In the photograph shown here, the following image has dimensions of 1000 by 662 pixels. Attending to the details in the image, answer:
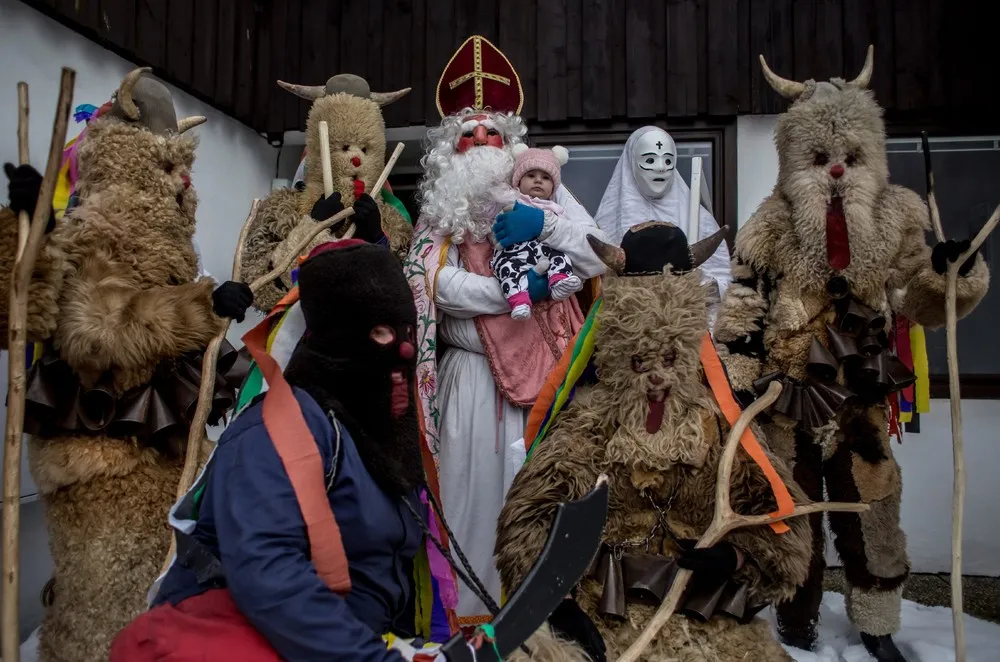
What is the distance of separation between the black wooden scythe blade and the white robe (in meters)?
1.56

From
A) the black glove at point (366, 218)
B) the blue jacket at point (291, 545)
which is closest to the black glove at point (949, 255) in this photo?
the black glove at point (366, 218)

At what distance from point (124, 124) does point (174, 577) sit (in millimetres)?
1703

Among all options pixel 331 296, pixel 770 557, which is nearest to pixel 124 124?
pixel 331 296

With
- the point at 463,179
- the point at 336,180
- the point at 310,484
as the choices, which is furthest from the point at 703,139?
the point at 310,484

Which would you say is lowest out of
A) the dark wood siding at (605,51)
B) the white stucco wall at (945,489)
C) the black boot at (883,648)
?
the black boot at (883,648)

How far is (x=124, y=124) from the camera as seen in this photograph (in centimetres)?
267

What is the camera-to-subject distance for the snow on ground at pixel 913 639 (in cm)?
337

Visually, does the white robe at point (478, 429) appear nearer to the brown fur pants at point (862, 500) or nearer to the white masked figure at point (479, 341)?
the white masked figure at point (479, 341)

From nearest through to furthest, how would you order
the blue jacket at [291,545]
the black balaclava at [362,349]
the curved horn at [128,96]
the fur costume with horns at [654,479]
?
the blue jacket at [291,545], the black balaclava at [362,349], the fur costume with horns at [654,479], the curved horn at [128,96]

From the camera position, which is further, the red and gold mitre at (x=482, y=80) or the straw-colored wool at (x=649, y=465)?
the red and gold mitre at (x=482, y=80)

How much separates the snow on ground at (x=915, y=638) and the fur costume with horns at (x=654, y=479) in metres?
1.19

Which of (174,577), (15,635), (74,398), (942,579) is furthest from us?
(942,579)

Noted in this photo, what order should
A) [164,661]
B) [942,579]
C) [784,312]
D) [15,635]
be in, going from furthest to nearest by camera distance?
[942,579]
[784,312]
[15,635]
[164,661]

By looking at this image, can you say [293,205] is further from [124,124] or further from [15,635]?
[15,635]
